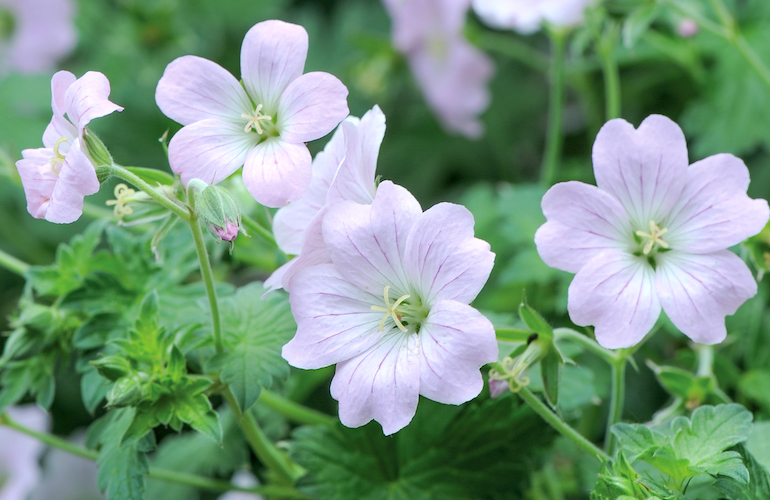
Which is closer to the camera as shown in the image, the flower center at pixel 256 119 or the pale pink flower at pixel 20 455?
the flower center at pixel 256 119

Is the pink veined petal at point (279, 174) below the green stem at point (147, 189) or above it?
above

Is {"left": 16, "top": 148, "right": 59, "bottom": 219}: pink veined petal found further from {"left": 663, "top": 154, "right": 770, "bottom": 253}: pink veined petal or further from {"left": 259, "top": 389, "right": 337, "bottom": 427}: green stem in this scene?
{"left": 663, "top": 154, "right": 770, "bottom": 253}: pink veined petal

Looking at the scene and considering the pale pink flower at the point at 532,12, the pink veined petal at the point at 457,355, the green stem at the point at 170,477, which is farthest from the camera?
the pale pink flower at the point at 532,12

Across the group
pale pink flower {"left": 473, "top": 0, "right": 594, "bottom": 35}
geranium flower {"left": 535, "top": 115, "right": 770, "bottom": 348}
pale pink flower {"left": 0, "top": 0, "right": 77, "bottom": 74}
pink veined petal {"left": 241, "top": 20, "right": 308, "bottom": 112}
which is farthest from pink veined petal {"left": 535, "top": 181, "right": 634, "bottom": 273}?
pale pink flower {"left": 0, "top": 0, "right": 77, "bottom": 74}

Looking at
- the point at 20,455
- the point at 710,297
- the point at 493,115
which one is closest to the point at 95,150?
the point at 710,297

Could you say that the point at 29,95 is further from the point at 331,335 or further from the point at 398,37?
the point at 331,335

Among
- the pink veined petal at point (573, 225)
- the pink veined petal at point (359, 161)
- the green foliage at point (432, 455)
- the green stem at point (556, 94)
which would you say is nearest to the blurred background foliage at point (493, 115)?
the green stem at point (556, 94)

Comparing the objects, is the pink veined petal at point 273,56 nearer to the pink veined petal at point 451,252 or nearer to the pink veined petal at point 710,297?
the pink veined petal at point 451,252
